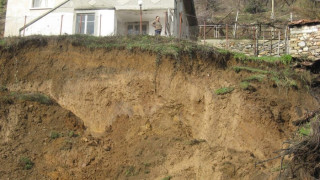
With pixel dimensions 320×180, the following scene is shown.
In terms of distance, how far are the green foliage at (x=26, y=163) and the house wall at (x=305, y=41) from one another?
440 inches

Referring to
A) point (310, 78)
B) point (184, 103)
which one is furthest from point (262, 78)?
point (184, 103)

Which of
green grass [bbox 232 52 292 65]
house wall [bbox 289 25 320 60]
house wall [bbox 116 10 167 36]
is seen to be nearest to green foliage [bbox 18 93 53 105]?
house wall [bbox 116 10 167 36]

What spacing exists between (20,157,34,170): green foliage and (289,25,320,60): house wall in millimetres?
11170

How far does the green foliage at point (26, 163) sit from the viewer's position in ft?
45.1

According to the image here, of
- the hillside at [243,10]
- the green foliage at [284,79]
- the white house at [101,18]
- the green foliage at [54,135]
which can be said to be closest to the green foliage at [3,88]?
the green foliage at [54,135]

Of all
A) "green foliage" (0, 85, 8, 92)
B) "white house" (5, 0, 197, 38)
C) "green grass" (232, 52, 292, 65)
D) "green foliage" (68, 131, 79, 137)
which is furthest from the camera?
"white house" (5, 0, 197, 38)

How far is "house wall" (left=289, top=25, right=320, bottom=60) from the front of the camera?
58.9ft

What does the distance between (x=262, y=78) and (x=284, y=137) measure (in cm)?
254

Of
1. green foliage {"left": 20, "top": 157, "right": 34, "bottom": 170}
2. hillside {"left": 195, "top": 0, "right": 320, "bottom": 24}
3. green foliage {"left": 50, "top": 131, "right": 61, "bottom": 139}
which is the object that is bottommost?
green foliage {"left": 20, "top": 157, "right": 34, "bottom": 170}

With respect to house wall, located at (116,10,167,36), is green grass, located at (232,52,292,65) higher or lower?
lower

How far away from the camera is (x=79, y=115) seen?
1595 cm

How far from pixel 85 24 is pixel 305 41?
10.1 meters

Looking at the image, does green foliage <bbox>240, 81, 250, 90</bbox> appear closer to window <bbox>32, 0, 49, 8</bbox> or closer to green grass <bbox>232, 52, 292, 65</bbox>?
green grass <bbox>232, 52, 292, 65</bbox>

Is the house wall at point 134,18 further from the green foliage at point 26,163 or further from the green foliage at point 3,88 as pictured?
the green foliage at point 26,163
